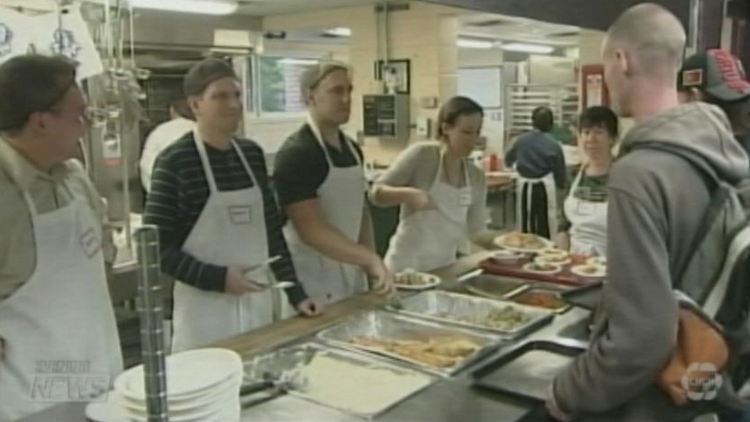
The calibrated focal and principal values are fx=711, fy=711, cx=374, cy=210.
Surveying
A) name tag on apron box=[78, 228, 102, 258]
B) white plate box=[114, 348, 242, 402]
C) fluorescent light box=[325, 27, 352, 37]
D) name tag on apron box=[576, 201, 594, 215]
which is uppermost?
fluorescent light box=[325, 27, 352, 37]

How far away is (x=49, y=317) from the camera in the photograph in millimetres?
1514

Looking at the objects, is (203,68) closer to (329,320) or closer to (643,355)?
(329,320)

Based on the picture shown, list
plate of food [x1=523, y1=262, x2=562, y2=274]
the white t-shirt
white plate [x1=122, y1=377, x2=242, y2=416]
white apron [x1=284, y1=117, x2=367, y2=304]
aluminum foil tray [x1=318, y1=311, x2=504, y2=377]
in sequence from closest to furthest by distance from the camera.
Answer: white plate [x1=122, y1=377, x2=242, y2=416]
aluminum foil tray [x1=318, y1=311, x2=504, y2=377]
white apron [x1=284, y1=117, x2=367, y2=304]
plate of food [x1=523, y1=262, x2=562, y2=274]
the white t-shirt

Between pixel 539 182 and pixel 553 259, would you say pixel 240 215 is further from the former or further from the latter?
pixel 539 182

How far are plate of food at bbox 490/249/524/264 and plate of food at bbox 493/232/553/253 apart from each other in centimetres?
2

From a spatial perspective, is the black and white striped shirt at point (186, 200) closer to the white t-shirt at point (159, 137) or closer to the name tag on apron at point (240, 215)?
the name tag on apron at point (240, 215)

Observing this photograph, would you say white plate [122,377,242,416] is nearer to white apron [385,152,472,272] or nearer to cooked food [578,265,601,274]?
cooked food [578,265,601,274]

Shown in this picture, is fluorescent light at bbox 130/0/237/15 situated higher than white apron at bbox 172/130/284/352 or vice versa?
fluorescent light at bbox 130/0/237/15

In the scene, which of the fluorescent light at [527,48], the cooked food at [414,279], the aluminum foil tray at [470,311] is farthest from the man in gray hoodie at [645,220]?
the fluorescent light at [527,48]

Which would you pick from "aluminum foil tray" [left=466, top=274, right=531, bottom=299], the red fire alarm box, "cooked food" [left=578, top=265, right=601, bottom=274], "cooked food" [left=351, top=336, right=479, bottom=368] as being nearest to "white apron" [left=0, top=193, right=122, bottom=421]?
"cooked food" [left=351, top=336, right=479, bottom=368]

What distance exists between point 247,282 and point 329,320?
249 millimetres

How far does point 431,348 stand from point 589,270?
3.24 ft

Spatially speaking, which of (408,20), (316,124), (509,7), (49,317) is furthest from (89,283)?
(408,20)

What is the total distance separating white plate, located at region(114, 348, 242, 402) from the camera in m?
1.13
